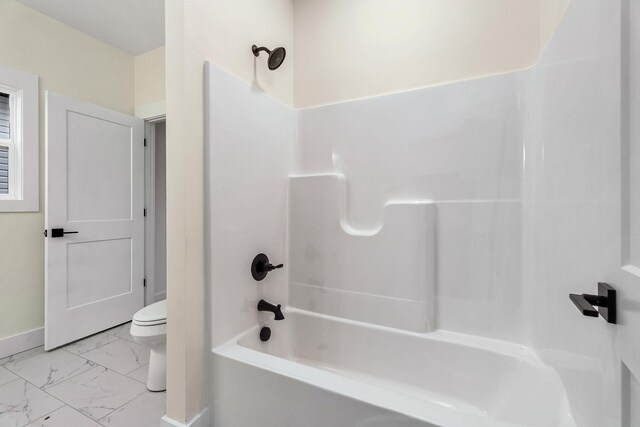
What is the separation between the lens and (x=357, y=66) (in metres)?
1.74

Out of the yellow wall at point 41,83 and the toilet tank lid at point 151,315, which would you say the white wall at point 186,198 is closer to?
the toilet tank lid at point 151,315

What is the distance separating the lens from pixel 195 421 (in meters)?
1.25

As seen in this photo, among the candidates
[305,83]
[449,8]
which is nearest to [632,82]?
[449,8]

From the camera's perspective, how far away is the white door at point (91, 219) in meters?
2.29

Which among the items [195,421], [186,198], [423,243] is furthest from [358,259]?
[195,421]

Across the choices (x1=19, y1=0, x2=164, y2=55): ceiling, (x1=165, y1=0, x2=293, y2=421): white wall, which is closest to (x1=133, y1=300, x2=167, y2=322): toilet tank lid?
(x1=165, y1=0, x2=293, y2=421): white wall

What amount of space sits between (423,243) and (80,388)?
2.25m

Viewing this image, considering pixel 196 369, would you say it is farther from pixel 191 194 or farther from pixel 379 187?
pixel 379 187

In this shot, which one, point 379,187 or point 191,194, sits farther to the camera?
point 379,187

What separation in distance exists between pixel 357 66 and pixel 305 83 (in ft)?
1.22

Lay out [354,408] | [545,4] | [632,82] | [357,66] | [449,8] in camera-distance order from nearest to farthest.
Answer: [632,82]
[354,408]
[545,4]
[449,8]
[357,66]

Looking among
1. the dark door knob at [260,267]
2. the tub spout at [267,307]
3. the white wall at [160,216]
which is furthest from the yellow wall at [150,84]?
the tub spout at [267,307]

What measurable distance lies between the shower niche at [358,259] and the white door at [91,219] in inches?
77.7

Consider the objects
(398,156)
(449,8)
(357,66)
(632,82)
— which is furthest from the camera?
(357,66)
